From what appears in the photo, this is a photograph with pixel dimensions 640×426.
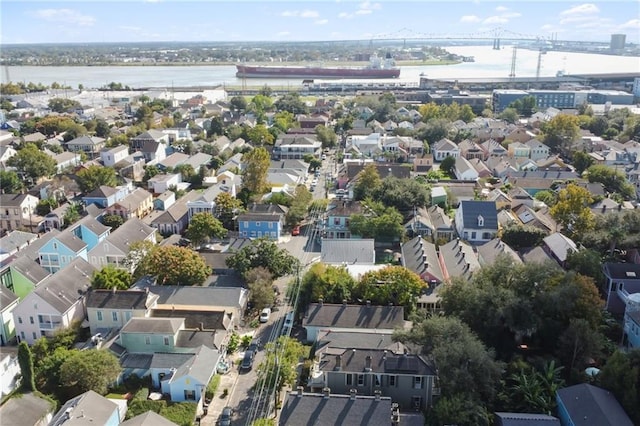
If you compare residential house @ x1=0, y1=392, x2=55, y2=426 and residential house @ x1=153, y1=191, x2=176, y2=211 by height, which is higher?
residential house @ x1=153, y1=191, x2=176, y2=211

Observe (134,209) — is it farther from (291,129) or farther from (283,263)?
(291,129)

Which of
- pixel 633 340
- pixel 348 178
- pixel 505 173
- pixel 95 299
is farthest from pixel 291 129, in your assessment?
pixel 633 340

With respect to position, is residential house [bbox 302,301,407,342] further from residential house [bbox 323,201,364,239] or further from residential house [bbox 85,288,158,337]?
residential house [bbox 323,201,364,239]

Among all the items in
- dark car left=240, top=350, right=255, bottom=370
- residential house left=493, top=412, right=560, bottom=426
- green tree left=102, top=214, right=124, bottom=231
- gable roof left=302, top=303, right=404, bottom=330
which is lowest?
dark car left=240, top=350, right=255, bottom=370

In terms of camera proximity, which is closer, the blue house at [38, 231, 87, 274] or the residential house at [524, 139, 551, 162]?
the blue house at [38, 231, 87, 274]

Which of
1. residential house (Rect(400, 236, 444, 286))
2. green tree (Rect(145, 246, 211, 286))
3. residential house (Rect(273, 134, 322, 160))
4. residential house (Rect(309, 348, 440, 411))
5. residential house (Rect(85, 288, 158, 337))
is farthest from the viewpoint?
residential house (Rect(273, 134, 322, 160))

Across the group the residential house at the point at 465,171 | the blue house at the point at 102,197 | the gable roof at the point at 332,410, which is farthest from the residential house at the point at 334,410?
the residential house at the point at 465,171

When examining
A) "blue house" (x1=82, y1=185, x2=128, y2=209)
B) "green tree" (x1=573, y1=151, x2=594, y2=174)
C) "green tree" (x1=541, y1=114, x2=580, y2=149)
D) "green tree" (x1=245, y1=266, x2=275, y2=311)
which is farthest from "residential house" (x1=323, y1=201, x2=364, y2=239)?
"green tree" (x1=541, y1=114, x2=580, y2=149)

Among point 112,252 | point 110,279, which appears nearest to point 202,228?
point 112,252

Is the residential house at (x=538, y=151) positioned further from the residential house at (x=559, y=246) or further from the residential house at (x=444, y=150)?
the residential house at (x=559, y=246)
